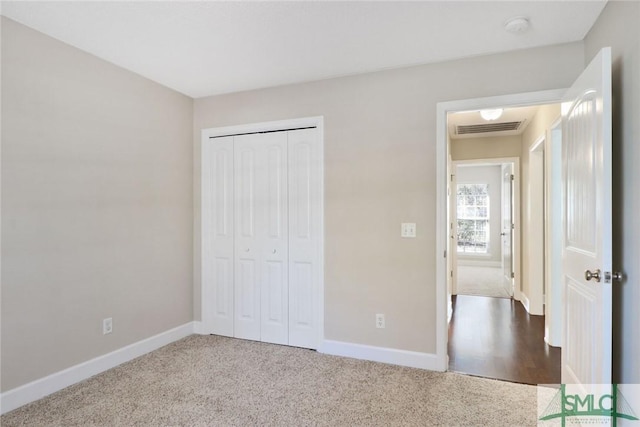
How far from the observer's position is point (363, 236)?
302 centimetres

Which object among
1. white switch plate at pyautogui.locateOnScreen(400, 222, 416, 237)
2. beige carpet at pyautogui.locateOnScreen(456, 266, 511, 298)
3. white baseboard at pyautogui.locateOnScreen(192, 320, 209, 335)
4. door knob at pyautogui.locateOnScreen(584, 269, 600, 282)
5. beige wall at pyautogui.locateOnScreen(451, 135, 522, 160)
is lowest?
beige carpet at pyautogui.locateOnScreen(456, 266, 511, 298)

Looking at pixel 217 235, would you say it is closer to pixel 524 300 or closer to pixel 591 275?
pixel 591 275

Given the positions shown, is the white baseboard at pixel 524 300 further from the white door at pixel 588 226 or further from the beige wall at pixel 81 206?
the beige wall at pixel 81 206

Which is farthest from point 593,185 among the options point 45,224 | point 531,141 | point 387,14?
point 45,224

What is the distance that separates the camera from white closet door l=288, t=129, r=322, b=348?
317 centimetres

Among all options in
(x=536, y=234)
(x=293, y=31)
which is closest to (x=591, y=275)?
(x=293, y=31)

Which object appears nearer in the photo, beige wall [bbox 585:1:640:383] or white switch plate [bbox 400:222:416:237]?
beige wall [bbox 585:1:640:383]

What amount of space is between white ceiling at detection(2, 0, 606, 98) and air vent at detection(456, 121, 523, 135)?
223 cm

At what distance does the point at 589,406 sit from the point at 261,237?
2710mm

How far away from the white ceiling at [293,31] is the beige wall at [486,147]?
3.07 meters

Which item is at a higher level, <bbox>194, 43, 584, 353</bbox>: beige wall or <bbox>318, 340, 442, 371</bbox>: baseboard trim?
<bbox>194, 43, 584, 353</bbox>: beige wall

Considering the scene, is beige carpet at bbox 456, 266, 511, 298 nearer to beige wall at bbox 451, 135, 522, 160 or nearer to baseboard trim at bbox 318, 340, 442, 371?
beige wall at bbox 451, 135, 522, 160

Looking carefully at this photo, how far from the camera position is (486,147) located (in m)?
5.39

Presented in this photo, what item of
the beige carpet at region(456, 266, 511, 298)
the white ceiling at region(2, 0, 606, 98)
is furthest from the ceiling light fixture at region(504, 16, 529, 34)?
the beige carpet at region(456, 266, 511, 298)
